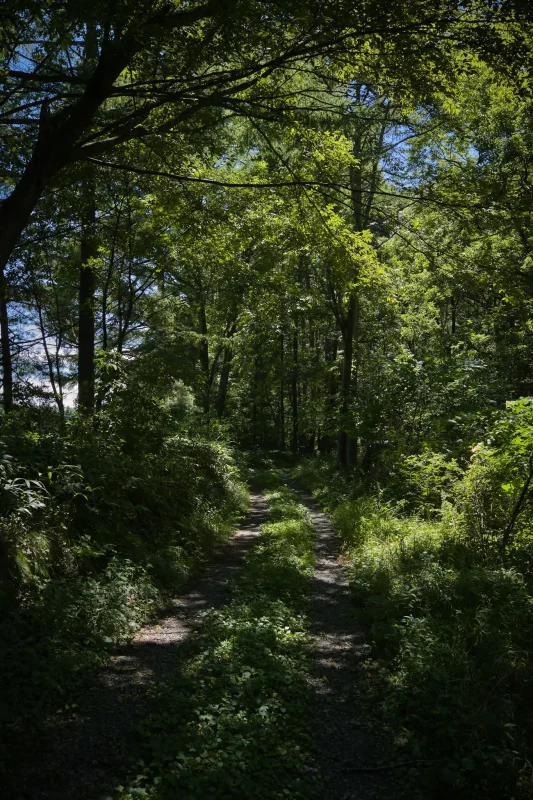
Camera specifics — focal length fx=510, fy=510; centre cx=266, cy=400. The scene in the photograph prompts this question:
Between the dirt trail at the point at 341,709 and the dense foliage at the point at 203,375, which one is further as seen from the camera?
the dense foliage at the point at 203,375

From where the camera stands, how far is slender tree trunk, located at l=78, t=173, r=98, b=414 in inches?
381

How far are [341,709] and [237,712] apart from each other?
0.91m

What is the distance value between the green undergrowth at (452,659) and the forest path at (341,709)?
0.16 metres

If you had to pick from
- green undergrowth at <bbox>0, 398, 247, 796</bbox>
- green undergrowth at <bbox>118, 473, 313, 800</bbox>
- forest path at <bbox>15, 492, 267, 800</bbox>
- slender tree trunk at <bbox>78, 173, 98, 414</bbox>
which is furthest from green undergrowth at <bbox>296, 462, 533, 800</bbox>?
slender tree trunk at <bbox>78, 173, 98, 414</bbox>

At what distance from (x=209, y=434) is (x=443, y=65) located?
43.7ft

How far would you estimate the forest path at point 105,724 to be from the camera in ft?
10.2

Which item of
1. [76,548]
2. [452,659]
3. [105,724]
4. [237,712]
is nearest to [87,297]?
[76,548]

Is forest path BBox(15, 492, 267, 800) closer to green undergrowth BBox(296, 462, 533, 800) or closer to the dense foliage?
the dense foliage

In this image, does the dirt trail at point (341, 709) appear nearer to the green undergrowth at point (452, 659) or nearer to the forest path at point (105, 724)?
the green undergrowth at point (452, 659)

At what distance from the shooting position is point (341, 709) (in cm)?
423

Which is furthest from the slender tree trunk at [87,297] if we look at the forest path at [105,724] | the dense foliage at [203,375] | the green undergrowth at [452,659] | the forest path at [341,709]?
the green undergrowth at [452,659]

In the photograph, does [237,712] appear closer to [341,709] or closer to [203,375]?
[341,709]

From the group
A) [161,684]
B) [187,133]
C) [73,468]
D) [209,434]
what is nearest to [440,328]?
[209,434]

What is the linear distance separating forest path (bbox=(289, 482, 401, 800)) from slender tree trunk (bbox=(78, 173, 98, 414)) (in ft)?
18.2
